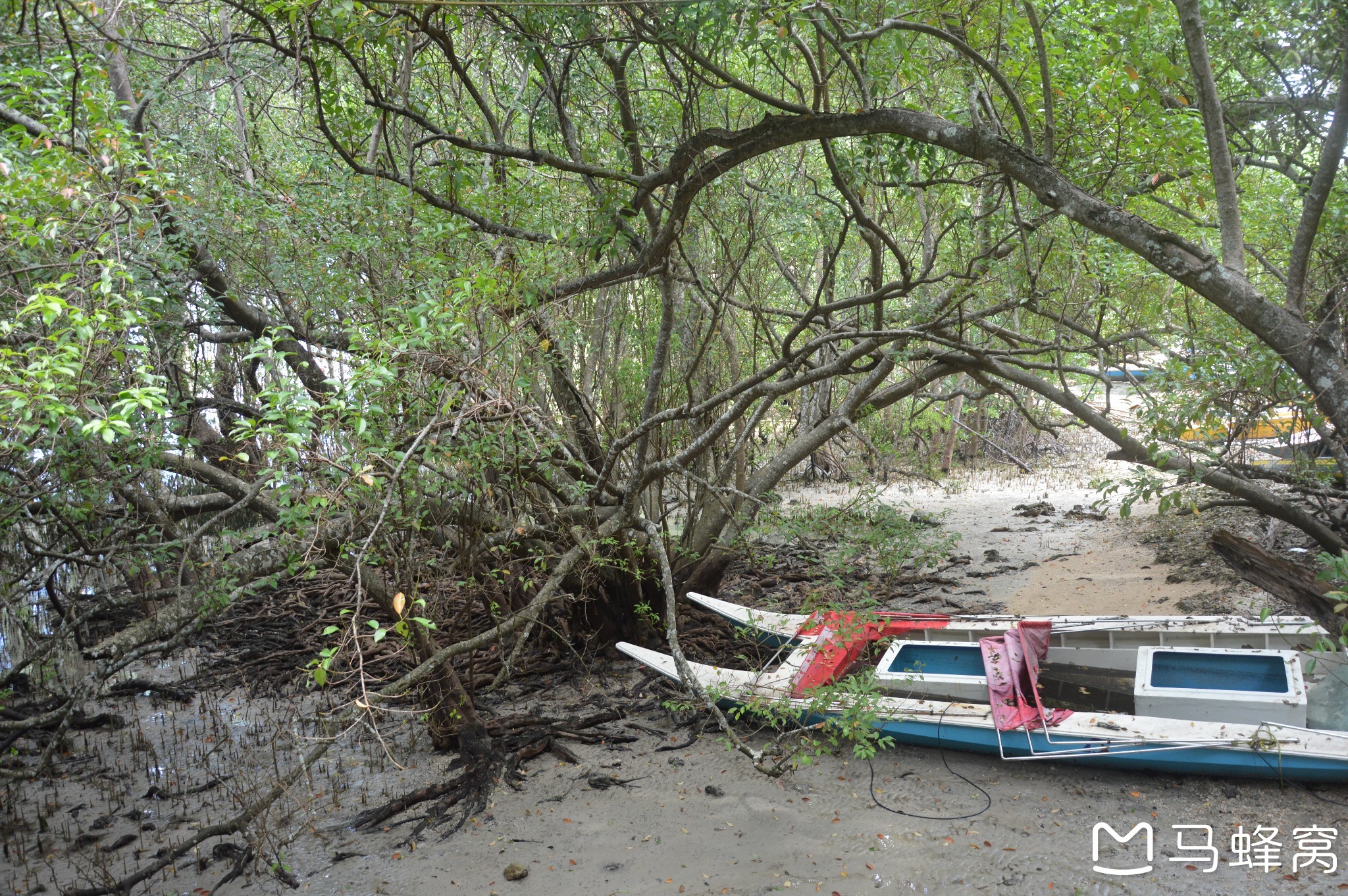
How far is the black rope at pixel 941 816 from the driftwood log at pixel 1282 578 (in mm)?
1911

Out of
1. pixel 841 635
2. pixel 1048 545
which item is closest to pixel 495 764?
pixel 841 635

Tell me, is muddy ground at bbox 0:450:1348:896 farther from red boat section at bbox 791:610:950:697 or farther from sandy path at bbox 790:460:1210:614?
sandy path at bbox 790:460:1210:614

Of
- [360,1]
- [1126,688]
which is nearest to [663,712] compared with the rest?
[1126,688]

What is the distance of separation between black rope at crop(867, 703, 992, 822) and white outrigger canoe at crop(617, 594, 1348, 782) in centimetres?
2

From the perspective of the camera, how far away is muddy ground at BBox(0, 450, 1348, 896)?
155 inches

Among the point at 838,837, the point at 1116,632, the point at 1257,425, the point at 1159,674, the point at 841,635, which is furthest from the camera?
the point at 1257,425

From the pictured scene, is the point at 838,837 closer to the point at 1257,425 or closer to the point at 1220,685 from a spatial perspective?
the point at 1220,685

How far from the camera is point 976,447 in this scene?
15.7 m

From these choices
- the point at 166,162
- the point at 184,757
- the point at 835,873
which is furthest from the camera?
the point at 184,757

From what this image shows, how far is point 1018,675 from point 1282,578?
1.57 meters

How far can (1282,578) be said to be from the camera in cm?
498

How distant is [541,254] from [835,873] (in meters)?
4.02

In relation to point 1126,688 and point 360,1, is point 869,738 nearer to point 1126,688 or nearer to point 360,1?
point 1126,688

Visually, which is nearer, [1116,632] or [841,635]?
[841,635]
